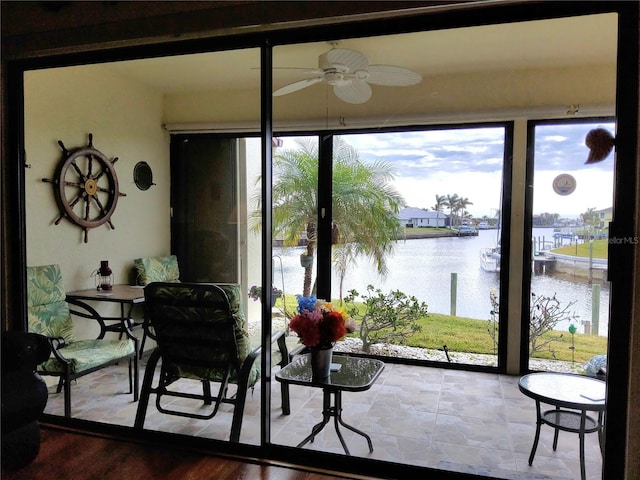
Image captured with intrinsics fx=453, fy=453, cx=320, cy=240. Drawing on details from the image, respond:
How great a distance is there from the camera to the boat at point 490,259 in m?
3.85

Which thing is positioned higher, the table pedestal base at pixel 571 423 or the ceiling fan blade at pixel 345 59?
the ceiling fan blade at pixel 345 59

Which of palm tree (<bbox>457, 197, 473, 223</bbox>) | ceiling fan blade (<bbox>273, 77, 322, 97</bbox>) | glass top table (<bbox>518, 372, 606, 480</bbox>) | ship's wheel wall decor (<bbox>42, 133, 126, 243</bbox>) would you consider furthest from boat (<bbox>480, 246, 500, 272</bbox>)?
ship's wheel wall decor (<bbox>42, 133, 126, 243</bbox>)

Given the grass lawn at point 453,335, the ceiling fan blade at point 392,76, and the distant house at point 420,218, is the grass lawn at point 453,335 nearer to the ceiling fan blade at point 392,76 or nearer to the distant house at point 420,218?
the distant house at point 420,218

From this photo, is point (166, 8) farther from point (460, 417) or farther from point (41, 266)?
point (460, 417)

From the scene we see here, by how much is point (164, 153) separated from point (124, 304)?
53.9 inches

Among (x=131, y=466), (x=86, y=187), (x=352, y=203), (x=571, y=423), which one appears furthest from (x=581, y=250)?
(x=86, y=187)

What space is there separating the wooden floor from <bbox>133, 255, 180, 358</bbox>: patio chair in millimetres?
1498

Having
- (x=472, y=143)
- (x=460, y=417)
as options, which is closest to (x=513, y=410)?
(x=460, y=417)

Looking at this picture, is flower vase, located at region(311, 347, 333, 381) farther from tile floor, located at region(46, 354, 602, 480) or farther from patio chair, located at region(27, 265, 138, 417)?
patio chair, located at region(27, 265, 138, 417)

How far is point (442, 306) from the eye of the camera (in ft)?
12.8

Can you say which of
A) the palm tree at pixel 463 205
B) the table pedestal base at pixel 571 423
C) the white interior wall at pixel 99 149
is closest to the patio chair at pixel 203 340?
the white interior wall at pixel 99 149

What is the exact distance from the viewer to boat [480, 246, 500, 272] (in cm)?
385

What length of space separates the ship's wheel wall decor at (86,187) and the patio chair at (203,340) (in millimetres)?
1342

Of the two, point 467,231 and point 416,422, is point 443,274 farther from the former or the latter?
point 416,422
